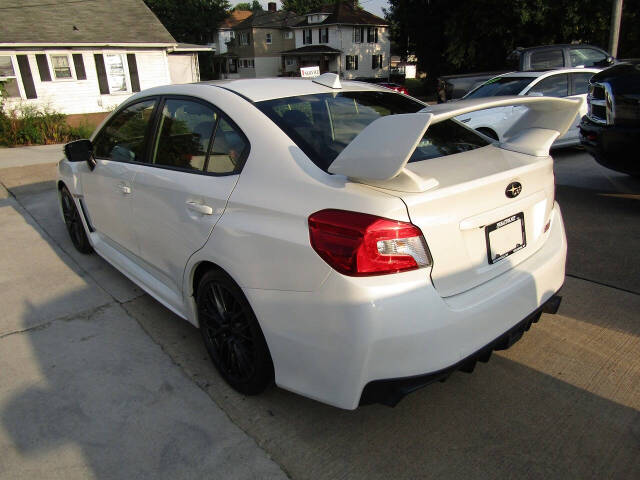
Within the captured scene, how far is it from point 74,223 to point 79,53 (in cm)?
1814

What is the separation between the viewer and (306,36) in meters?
56.0

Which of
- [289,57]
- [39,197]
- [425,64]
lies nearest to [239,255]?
[39,197]

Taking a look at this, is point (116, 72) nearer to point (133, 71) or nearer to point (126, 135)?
point (133, 71)

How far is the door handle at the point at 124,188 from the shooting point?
3.35m

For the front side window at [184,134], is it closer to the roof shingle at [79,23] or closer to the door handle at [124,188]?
the door handle at [124,188]

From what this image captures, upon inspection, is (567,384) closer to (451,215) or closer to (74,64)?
(451,215)

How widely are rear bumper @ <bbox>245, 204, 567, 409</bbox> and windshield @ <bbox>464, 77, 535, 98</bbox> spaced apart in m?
6.94

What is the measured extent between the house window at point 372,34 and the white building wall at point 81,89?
36.4 m

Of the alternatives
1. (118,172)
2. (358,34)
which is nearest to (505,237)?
(118,172)

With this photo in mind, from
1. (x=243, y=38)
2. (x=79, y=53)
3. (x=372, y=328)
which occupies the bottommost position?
(x=372, y=328)

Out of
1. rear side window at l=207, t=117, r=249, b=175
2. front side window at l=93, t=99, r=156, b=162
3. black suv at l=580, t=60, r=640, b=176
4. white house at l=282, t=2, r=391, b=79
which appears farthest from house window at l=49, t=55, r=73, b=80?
white house at l=282, t=2, r=391, b=79

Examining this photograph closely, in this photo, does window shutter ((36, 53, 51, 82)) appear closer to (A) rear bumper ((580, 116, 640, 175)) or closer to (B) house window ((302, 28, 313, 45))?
(A) rear bumper ((580, 116, 640, 175))

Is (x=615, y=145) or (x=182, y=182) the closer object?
(x=182, y=182)

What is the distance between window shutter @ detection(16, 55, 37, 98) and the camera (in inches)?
731
